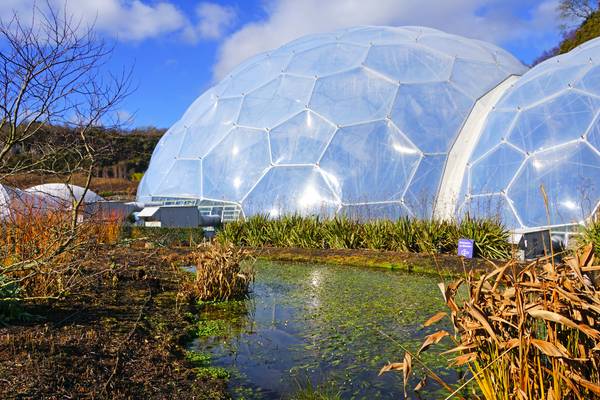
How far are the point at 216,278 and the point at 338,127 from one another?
27.8 ft

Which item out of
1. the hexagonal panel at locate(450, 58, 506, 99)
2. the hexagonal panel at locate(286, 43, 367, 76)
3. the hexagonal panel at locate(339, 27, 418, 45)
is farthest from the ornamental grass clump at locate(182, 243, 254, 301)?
the hexagonal panel at locate(339, 27, 418, 45)

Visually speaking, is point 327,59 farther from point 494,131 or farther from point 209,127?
point 494,131

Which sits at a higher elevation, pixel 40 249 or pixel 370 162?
pixel 370 162

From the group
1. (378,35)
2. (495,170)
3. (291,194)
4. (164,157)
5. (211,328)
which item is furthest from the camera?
(164,157)

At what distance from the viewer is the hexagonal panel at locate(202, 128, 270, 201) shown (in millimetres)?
14211

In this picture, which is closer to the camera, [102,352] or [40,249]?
[102,352]

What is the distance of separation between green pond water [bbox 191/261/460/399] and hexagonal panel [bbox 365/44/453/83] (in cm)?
864

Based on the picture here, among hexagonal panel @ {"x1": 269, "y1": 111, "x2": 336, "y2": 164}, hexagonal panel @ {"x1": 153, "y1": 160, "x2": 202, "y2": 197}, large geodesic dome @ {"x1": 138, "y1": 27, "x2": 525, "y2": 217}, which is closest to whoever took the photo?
large geodesic dome @ {"x1": 138, "y1": 27, "x2": 525, "y2": 217}

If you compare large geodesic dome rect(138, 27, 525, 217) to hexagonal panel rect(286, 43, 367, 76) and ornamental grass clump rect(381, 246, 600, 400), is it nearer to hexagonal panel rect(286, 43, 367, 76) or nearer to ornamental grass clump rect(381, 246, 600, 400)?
hexagonal panel rect(286, 43, 367, 76)

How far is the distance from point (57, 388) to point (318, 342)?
2.22 metres

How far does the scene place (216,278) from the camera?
6.11 meters

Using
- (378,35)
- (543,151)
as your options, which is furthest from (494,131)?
(378,35)

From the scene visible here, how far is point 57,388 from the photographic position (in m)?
2.91

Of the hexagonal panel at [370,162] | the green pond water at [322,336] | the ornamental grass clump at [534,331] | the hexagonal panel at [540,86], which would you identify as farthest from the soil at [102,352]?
the hexagonal panel at [540,86]
